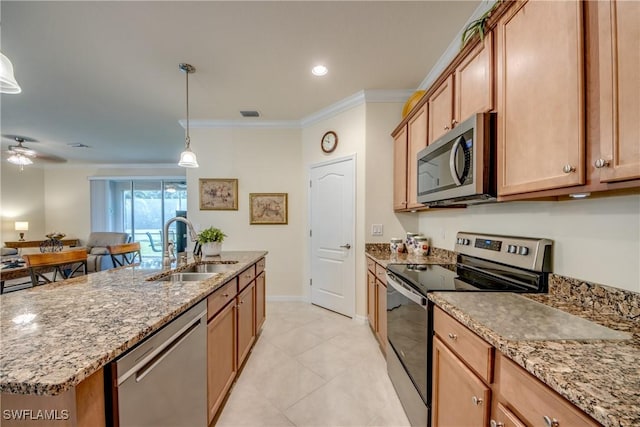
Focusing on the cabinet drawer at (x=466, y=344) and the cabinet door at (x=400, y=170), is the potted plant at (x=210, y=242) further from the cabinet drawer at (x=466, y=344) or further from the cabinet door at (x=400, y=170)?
the cabinet drawer at (x=466, y=344)

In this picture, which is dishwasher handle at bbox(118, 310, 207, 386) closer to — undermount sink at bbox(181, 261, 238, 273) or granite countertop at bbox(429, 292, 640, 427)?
undermount sink at bbox(181, 261, 238, 273)

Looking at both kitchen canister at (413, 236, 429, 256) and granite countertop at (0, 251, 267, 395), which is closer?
granite countertop at (0, 251, 267, 395)

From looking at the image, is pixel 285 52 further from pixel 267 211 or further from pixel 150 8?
pixel 267 211

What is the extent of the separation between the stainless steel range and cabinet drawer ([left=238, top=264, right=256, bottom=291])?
3.75 ft

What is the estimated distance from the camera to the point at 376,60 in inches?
94.5

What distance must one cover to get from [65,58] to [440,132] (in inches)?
131

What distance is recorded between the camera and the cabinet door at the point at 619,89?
2.40 ft

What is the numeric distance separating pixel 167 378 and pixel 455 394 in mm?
1192

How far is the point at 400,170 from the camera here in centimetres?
273

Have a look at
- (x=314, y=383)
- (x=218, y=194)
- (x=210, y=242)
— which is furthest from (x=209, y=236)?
(x=314, y=383)

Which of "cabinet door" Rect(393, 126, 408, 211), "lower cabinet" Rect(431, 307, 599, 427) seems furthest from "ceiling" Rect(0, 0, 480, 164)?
"lower cabinet" Rect(431, 307, 599, 427)

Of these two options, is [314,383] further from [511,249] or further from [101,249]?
[101,249]

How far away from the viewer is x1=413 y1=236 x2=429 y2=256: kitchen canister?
8.44 feet

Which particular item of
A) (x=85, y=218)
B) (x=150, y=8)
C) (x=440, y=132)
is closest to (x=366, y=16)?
(x=440, y=132)
